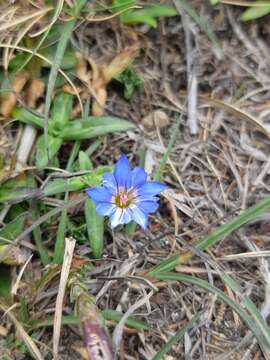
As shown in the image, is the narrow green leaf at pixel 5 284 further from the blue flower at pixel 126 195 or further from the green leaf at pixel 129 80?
the green leaf at pixel 129 80

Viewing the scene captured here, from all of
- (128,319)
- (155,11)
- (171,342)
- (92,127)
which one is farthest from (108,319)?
(155,11)

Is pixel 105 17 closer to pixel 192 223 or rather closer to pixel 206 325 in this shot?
pixel 192 223

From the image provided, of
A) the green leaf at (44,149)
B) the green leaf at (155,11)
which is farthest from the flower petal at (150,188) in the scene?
the green leaf at (155,11)

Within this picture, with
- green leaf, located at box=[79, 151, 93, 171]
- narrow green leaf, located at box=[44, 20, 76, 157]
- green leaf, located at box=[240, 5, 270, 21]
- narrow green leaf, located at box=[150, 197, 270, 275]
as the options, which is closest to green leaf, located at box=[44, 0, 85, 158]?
narrow green leaf, located at box=[44, 20, 76, 157]

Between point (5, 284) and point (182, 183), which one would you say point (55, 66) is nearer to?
point (182, 183)

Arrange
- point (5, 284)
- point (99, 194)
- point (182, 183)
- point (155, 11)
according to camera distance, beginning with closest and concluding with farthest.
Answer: point (99, 194), point (5, 284), point (182, 183), point (155, 11)

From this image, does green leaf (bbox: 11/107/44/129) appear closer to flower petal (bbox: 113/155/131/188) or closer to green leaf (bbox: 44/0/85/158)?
green leaf (bbox: 44/0/85/158)

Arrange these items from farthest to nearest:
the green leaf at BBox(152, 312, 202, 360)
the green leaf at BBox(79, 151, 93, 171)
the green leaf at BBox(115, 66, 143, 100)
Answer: the green leaf at BBox(115, 66, 143, 100) < the green leaf at BBox(79, 151, 93, 171) < the green leaf at BBox(152, 312, 202, 360)
